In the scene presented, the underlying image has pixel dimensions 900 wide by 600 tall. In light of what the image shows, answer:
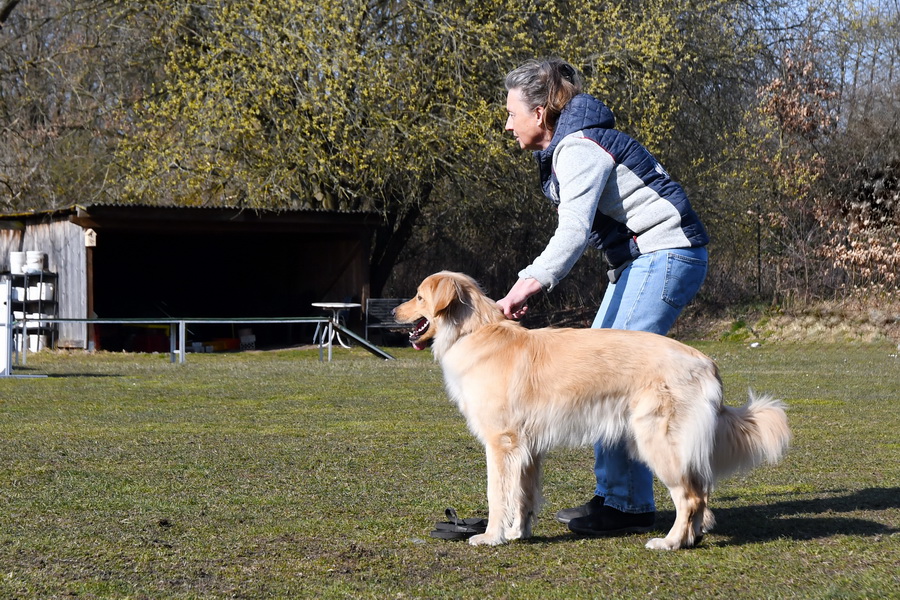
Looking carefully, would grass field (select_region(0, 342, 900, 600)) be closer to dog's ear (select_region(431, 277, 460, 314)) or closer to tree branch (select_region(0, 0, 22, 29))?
dog's ear (select_region(431, 277, 460, 314))

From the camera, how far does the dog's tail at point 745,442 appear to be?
455 cm

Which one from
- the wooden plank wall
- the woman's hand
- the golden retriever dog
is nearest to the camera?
the golden retriever dog

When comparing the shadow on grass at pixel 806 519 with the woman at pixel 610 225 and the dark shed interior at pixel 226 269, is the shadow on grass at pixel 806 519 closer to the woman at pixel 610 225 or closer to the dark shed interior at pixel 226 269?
the woman at pixel 610 225

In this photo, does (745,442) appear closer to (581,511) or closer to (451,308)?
(581,511)

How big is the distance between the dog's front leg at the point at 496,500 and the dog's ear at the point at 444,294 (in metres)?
0.65

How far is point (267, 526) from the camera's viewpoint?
4.96 meters

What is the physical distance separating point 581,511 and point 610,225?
139 centimetres

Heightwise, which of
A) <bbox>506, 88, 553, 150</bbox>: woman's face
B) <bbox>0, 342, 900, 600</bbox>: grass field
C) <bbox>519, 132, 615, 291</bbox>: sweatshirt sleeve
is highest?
<bbox>506, 88, 553, 150</bbox>: woman's face

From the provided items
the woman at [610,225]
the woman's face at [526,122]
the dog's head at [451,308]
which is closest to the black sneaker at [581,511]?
the woman at [610,225]

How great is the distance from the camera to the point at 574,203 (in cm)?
464

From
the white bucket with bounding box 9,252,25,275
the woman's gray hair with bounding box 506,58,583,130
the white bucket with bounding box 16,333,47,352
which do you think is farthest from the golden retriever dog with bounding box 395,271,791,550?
the white bucket with bounding box 9,252,25,275

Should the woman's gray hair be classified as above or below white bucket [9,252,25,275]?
above

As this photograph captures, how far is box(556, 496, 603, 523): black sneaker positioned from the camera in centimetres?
499

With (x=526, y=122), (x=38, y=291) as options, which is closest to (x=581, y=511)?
(x=526, y=122)
